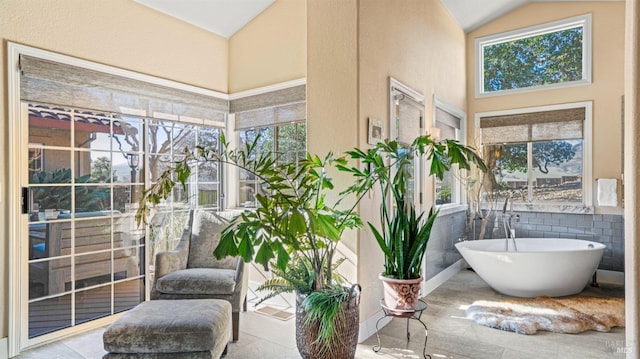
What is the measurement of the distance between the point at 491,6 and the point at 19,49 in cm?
523

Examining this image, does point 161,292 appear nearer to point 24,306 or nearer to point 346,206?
point 24,306

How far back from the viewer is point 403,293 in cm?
245

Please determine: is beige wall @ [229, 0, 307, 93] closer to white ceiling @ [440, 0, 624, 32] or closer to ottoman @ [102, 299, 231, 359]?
white ceiling @ [440, 0, 624, 32]

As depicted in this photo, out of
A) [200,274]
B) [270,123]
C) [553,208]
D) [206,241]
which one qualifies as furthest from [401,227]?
[553,208]

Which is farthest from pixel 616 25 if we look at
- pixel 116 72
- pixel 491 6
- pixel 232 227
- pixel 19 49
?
pixel 19 49

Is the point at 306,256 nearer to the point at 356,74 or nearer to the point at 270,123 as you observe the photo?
the point at 356,74

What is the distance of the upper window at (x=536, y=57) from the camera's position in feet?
15.2

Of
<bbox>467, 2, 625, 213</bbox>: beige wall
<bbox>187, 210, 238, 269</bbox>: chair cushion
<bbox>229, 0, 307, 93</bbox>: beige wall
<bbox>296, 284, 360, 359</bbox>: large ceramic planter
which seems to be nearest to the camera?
<bbox>296, 284, 360, 359</bbox>: large ceramic planter

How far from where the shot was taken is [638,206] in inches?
57.2

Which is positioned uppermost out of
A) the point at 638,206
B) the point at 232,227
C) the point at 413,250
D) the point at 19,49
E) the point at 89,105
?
the point at 19,49

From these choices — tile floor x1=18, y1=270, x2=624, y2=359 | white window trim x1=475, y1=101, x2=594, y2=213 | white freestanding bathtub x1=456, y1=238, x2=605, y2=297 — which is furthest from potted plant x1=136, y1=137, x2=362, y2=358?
white window trim x1=475, y1=101, x2=594, y2=213

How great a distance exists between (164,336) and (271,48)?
10.0 feet

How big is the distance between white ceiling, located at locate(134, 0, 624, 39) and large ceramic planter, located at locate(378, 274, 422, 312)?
10.4 ft

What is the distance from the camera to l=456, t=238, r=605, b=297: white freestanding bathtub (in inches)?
140
